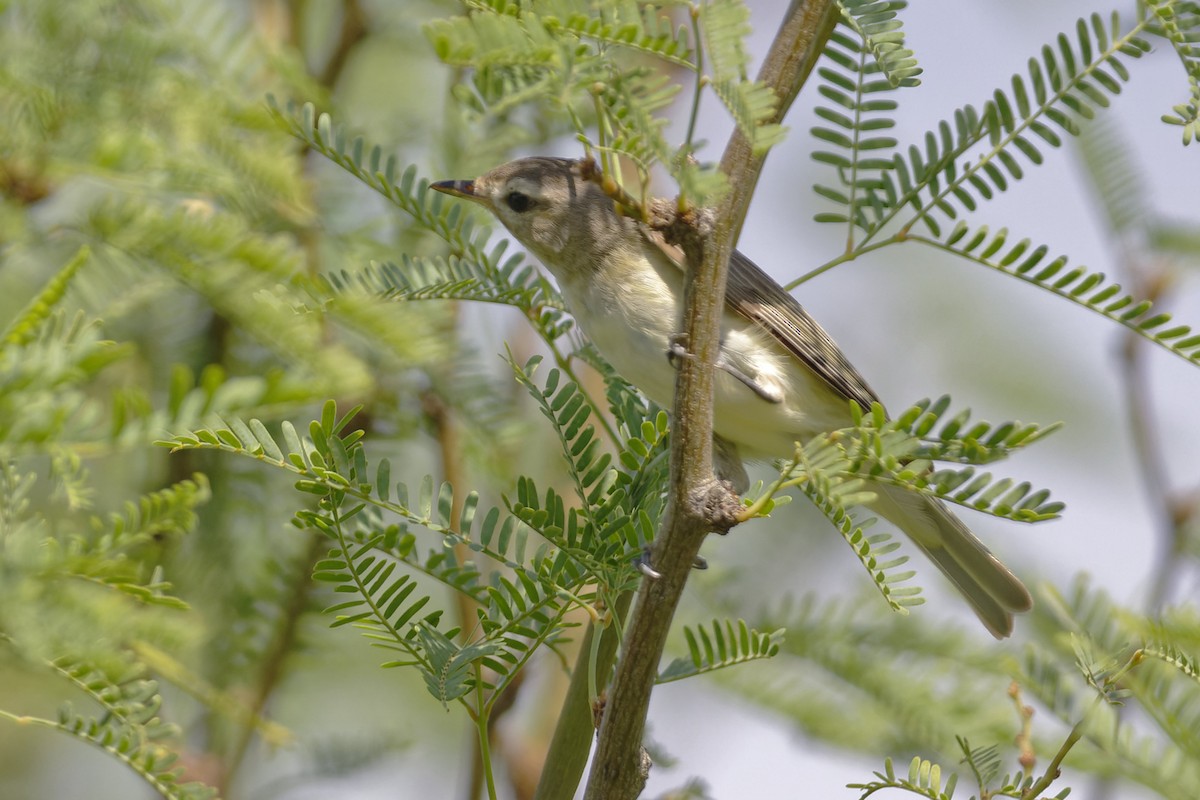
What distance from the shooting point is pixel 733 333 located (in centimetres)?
304

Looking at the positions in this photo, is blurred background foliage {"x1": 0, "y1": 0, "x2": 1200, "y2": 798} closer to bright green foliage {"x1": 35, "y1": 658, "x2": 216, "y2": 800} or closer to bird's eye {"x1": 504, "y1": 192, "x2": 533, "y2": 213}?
bright green foliage {"x1": 35, "y1": 658, "x2": 216, "y2": 800}

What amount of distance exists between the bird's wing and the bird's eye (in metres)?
0.38

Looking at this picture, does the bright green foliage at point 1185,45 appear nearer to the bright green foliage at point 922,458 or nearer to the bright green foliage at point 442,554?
the bright green foliage at point 922,458

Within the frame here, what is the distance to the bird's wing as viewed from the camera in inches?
118

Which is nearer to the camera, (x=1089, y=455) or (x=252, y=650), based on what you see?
(x=252, y=650)

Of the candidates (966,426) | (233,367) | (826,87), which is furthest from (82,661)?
(233,367)

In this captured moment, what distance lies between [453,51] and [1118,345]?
276cm

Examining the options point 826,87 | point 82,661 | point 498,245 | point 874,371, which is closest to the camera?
point 82,661

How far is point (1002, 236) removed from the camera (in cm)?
192

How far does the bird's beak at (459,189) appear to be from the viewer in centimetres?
293

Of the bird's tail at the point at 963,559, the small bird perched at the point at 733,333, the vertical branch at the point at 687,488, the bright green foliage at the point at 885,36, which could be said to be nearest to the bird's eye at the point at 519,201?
the small bird perched at the point at 733,333

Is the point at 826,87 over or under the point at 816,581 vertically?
over

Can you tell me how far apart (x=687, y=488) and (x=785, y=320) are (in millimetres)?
1450

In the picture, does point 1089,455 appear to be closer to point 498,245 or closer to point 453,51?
point 498,245
